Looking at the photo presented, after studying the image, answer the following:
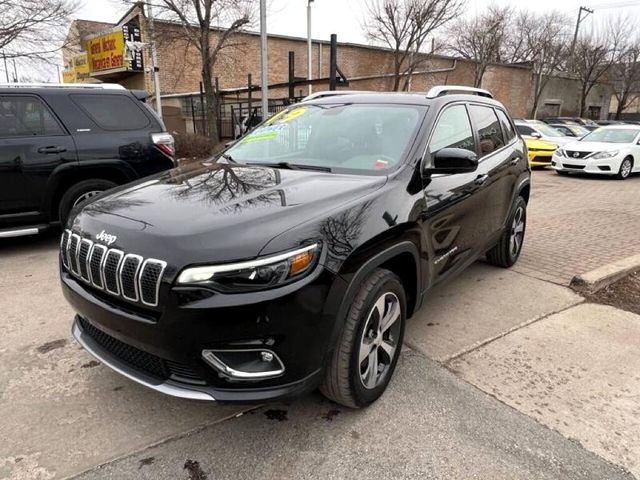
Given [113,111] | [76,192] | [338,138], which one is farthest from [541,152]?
[76,192]

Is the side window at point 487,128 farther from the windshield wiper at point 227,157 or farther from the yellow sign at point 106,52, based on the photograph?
the yellow sign at point 106,52

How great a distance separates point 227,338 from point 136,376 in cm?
59

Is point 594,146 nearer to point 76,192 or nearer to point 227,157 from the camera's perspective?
point 227,157

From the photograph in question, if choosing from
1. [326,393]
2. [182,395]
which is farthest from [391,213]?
[182,395]

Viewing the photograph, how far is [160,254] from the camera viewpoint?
2.09m

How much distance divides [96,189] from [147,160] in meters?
0.70

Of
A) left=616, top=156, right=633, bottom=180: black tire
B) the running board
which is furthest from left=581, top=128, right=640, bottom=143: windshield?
the running board

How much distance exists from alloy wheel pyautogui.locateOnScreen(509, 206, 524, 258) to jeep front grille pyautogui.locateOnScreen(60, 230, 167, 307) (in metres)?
3.93

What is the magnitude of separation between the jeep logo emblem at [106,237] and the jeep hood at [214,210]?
0.01m

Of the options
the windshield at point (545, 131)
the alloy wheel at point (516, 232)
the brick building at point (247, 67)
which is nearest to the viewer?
the alloy wheel at point (516, 232)

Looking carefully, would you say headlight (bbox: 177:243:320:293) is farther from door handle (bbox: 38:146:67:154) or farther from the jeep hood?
door handle (bbox: 38:146:67:154)

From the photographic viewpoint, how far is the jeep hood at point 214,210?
2090mm

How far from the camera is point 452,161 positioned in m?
3.01

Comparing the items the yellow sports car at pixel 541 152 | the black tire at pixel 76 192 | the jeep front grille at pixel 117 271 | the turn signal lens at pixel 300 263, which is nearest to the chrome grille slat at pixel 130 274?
the jeep front grille at pixel 117 271
